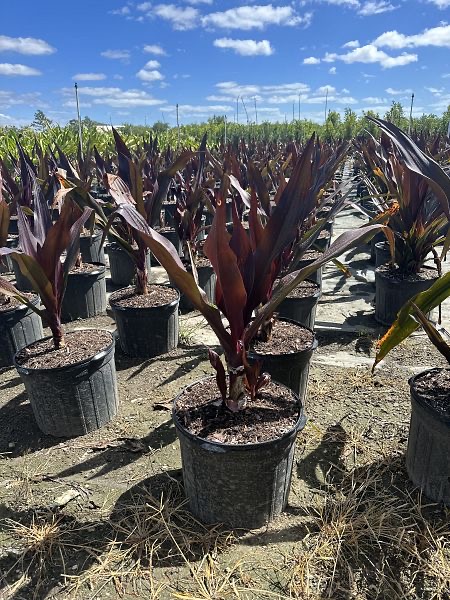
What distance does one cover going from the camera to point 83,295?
370cm

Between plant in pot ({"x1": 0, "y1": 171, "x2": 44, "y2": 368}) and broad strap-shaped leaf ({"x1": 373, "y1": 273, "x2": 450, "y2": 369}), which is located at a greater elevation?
broad strap-shaped leaf ({"x1": 373, "y1": 273, "x2": 450, "y2": 369})

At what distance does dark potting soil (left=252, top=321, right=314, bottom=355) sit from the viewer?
84.7 inches

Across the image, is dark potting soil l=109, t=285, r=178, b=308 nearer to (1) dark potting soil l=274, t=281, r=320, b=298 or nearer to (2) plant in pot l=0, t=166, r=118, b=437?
(2) plant in pot l=0, t=166, r=118, b=437

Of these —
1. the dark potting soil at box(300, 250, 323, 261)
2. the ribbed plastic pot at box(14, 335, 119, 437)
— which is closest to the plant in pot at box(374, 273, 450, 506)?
the ribbed plastic pot at box(14, 335, 119, 437)

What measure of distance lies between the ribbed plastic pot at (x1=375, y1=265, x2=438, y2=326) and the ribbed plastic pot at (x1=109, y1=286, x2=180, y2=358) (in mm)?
1638

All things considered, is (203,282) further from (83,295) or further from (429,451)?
(429,451)

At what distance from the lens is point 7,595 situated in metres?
1.37

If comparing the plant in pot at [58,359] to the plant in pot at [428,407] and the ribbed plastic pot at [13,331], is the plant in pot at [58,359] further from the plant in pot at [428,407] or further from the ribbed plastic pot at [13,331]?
the plant in pot at [428,407]

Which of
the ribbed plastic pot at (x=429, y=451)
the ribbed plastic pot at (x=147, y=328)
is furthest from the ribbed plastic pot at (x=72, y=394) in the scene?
the ribbed plastic pot at (x=429, y=451)

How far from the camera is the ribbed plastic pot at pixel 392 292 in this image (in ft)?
10.7

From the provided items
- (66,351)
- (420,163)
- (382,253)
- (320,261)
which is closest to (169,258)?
(320,261)

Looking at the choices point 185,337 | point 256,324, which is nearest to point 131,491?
point 256,324

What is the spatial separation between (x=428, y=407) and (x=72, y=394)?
1.62 meters

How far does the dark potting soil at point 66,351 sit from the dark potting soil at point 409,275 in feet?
7.29
